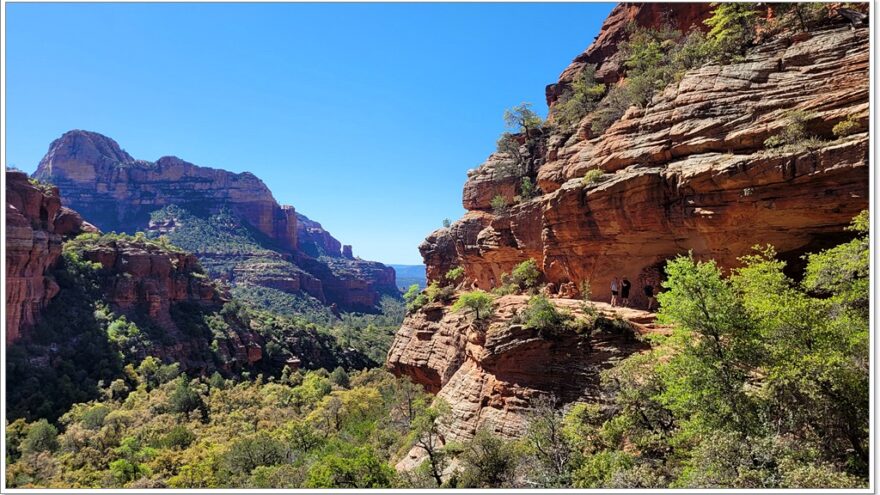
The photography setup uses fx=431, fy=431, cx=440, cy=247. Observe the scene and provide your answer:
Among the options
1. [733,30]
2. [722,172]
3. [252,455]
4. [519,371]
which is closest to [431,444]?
[519,371]

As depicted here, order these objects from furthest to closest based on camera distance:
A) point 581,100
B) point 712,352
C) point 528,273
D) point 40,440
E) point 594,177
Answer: point 581,100 → point 40,440 → point 528,273 → point 594,177 → point 712,352

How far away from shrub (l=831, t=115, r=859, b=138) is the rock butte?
211 mm

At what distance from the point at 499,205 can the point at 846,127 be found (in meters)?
20.9

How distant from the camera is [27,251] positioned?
165 feet

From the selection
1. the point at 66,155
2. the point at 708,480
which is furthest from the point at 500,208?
the point at 66,155

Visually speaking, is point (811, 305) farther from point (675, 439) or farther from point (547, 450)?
point (547, 450)

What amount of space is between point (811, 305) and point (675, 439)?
5.37m

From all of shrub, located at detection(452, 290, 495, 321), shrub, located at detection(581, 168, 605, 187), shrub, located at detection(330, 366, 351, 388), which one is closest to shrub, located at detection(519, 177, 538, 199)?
shrub, located at detection(581, 168, 605, 187)

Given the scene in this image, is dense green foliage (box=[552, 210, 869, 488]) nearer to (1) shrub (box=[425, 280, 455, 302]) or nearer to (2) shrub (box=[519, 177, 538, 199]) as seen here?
(2) shrub (box=[519, 177, 538, 199])

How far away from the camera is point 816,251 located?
17484 millimetres

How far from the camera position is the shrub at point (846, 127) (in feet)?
50.5

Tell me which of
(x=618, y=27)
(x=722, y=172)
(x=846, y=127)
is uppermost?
(x=618, y=27)

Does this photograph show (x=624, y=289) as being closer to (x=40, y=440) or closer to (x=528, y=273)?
(x=528, y=273)

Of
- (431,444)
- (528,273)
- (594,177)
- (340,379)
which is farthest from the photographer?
(340,379)
